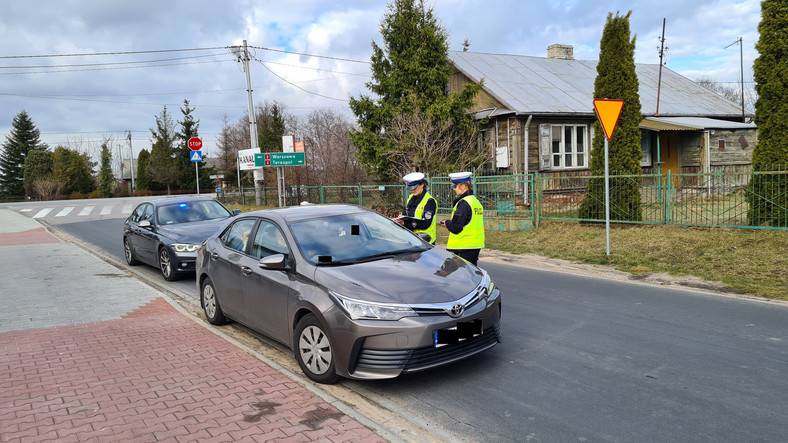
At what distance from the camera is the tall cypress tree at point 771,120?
10852mm

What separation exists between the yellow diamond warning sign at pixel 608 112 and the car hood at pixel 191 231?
7752mm

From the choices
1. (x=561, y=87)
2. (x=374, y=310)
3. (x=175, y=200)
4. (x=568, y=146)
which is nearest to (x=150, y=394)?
(x=374, y=310)

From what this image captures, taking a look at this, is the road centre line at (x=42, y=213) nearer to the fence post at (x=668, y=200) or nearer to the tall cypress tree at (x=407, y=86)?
the tall cypress tree at (x=407, y=86)

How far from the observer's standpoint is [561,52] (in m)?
29.8

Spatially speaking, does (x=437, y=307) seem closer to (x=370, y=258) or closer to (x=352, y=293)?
(x=352, y=293)

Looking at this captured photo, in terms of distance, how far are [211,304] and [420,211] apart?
116 inches

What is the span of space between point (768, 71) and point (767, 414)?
400 inches

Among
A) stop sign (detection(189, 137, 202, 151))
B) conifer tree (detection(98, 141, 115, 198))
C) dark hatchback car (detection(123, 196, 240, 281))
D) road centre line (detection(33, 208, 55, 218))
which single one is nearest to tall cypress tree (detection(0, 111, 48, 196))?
conifer tree (detection(98, 141, 115, 198))

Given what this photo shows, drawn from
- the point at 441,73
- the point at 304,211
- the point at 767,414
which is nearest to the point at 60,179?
the point at 441,73

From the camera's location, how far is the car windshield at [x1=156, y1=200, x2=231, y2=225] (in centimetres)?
1106

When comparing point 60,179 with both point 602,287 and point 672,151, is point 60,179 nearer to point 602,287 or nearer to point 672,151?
point 672,151

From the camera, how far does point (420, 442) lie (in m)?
3.60

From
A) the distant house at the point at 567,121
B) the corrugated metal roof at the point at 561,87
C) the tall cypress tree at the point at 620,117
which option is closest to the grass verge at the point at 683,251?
the tall cypress tree at the point at 620,117

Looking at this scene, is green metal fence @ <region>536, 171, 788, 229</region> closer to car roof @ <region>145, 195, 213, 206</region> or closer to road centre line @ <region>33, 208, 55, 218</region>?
car roof @ <region>145, 195, 213, 206</region>
